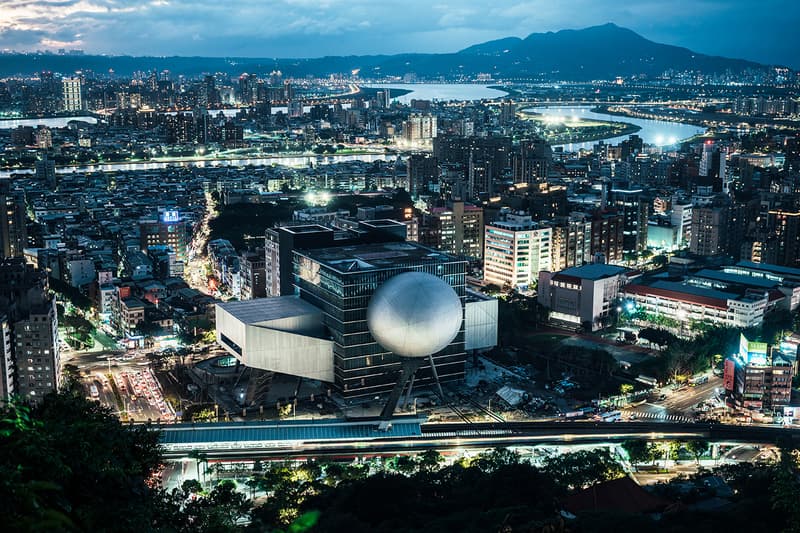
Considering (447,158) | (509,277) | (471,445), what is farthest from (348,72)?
(471,445)

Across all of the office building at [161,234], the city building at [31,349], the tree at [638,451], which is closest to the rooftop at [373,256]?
the city building at [31,349]

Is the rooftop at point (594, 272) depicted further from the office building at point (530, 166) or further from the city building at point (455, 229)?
the office building at point (530, 166)

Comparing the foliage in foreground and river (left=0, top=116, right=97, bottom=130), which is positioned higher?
river (left=0, top=116, right=97, bottom=130)

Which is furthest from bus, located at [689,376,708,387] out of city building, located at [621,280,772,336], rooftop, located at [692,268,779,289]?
rooftop, located at [692,268,779,289]

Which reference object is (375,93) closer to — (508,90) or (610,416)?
(508,90)

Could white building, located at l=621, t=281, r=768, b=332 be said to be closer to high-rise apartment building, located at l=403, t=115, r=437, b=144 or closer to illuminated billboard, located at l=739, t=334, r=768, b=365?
illuminated billboard, located at l=739, t=334, r=768, b=365

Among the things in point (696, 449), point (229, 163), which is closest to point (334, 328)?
point (696, 449)
